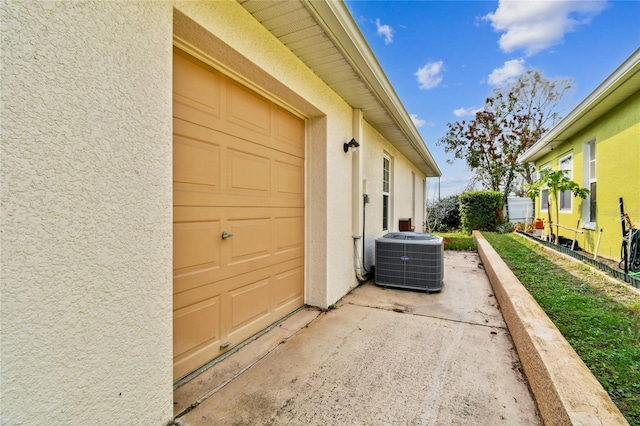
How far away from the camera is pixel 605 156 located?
6422 mm

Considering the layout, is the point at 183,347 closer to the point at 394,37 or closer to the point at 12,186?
the point at 12,186

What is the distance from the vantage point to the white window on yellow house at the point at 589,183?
715cm

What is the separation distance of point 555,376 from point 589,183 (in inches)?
321

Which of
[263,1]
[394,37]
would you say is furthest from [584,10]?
[263,1]

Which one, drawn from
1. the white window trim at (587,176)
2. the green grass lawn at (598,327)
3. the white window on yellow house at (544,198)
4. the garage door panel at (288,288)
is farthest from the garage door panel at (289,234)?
the white window on yellow house at (544,198)

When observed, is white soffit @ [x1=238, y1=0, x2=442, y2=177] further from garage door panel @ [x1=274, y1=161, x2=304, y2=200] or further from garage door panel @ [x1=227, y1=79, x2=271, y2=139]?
garage door panel @ [x1=274, y1=161, x2=304, y2=200]

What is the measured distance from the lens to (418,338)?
2963 mm

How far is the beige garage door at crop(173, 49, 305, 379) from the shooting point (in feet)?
7.18

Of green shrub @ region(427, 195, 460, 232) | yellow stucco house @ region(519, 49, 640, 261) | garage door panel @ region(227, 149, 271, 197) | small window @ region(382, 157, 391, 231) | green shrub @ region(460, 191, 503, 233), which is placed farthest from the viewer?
green shrub @ region(427, 195, 460, 232)

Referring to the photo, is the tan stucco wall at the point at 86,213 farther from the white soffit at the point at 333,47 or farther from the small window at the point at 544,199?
the small window at the point at 544,199

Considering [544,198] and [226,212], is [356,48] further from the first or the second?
[544,198]

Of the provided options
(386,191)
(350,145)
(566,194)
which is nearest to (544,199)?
(566,194)

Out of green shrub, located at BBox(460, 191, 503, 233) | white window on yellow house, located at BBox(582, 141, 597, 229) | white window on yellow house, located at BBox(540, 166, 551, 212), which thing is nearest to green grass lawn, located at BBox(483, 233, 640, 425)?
white window on yellow house, located at BBox(582, 141, 597, 229)

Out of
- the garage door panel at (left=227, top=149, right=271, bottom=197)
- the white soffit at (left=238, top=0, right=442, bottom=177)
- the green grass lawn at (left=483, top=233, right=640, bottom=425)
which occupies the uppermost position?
the white soffit at (left=238, top=0, right=442, bottom=177)
